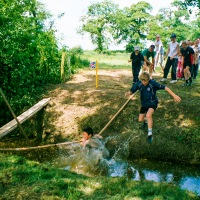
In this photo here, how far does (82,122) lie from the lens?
382 inches

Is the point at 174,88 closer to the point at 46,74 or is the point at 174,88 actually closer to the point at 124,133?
the point at 124,133

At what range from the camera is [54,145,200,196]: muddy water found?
23.4 ft

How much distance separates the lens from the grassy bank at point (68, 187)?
4.84 metres

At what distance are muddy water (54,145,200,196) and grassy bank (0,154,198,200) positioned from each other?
1.44 meters

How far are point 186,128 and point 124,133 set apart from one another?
190cm

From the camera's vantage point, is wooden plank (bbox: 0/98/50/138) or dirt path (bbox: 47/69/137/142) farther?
dirt path (bbox: 47/69/137/142)

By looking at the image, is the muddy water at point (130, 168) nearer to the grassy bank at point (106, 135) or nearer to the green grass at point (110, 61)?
the grassy bank at point (106, 135)

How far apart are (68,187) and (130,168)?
2.94 metres

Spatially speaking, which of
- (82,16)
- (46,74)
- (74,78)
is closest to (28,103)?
(46,74)

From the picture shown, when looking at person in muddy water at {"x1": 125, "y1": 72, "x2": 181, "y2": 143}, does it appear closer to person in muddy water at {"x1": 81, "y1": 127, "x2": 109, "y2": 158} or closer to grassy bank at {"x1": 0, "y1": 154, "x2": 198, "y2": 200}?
person in muddy water at {"x1": 81, "y1": 127, "x2": 109, "y2": 158}

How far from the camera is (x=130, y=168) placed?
7.70 m

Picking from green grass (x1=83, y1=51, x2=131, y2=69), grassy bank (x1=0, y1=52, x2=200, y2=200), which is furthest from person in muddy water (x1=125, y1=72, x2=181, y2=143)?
green grass (x1=83, y1=51, x2=131, y2=69)

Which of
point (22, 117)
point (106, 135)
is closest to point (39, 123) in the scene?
point (22, 117)

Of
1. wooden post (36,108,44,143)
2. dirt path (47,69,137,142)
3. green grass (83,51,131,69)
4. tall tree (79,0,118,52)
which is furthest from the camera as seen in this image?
tall tree (79,0,118,52)
